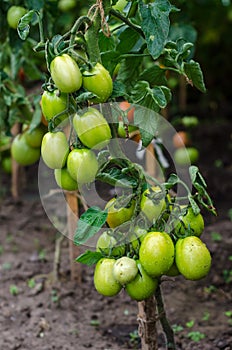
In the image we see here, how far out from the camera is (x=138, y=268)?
1214mm

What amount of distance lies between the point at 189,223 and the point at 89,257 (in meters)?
0.22

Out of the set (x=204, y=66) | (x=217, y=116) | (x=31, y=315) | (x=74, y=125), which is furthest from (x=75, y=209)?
(x=204, y=66)

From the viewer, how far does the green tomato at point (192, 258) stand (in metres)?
1.18

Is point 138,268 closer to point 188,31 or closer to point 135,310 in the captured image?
point 135,310

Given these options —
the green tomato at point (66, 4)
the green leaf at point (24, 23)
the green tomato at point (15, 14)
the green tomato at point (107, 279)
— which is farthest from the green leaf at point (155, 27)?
the green tomato at point (66, 4)

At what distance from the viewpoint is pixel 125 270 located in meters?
A: 1.18

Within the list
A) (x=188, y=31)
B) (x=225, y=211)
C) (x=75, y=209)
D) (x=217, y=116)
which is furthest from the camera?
(x=217, y=116)

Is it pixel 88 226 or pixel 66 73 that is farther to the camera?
pixel 88 226

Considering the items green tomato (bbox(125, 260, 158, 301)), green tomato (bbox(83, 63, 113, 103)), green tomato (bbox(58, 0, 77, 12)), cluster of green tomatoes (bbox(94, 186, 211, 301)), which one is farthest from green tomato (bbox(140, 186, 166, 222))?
green tomato (bbox(58, 0, 77, 12))

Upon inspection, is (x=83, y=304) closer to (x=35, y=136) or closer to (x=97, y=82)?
(x=35, y=136)

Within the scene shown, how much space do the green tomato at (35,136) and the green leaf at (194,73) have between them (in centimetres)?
76

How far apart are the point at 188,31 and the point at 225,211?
974mm

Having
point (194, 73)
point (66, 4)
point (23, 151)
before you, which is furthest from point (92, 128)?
point (66, 4)

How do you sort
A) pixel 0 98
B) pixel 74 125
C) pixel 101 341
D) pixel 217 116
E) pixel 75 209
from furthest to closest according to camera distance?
pixel 217 116, pixel 75 209, pixel 0 98, pixel 101 341, pixel 74 125
